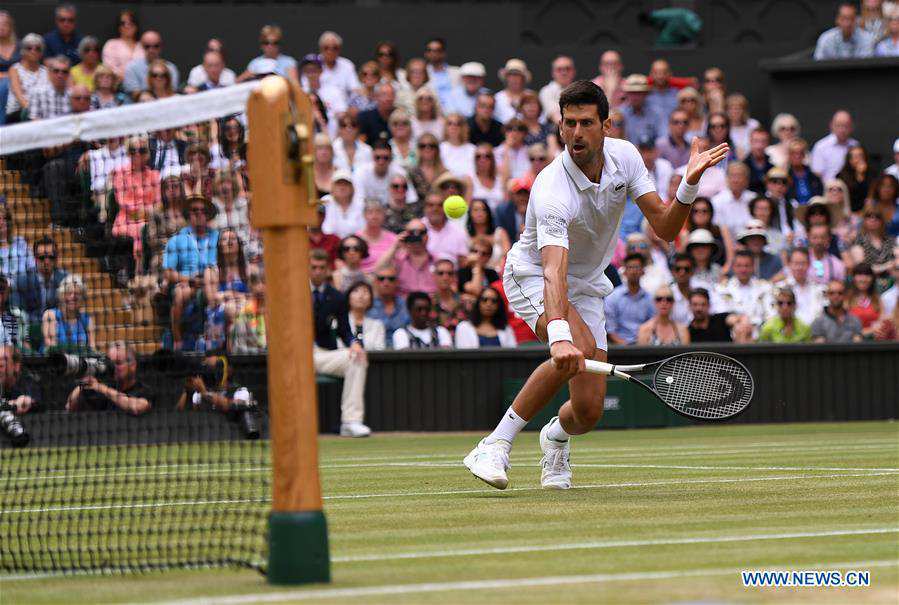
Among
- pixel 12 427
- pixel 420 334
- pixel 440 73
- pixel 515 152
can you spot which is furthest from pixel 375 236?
pixel 12 427

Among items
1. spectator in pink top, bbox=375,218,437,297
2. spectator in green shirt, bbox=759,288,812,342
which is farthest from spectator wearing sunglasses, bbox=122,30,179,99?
spectator in green shirt, bbox=759,288,812,342

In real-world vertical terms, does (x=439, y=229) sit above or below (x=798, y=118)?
below

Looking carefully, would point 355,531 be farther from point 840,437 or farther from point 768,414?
point 768,414

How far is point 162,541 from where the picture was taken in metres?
6.54

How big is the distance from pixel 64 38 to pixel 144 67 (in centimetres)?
116

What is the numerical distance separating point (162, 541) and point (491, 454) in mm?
2466

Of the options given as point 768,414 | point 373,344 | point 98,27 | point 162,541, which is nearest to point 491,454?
point 162,541

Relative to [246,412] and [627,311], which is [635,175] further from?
[627,311]

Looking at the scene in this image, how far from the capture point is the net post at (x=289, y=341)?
529 cm

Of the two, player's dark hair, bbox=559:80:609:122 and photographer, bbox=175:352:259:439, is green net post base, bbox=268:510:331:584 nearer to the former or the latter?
photographer, bbox=175:352:259:439

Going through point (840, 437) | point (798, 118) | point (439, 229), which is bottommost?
point (840, 437)

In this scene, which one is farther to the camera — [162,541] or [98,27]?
[98,27]

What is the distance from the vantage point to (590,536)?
6.45m

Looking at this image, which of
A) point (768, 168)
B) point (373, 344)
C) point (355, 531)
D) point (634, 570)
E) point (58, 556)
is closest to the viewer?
point (634, 570)
